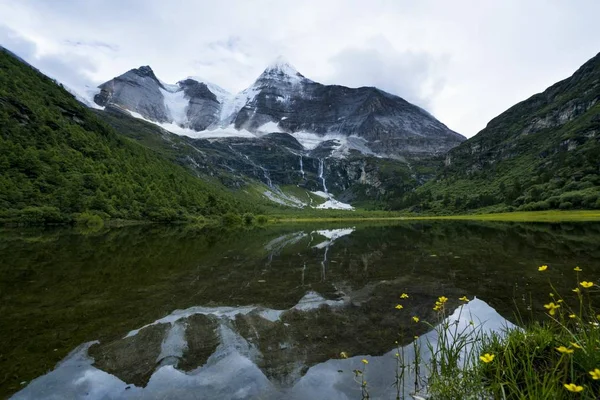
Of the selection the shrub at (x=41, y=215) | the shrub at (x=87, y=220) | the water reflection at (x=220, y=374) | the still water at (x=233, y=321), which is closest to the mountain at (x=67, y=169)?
the shrub at (x=41, y=215)

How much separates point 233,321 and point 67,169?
130460 millimetres

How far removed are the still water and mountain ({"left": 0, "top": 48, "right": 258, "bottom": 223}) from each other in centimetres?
8645

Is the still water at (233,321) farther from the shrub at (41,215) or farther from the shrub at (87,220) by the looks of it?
the shrub at (87,220)

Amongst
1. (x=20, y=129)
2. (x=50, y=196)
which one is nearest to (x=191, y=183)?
(x=20, y=129)

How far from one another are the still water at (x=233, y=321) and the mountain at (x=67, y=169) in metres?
86.4

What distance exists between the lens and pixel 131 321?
10.8 meters

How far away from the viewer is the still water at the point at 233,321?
6.93 meters

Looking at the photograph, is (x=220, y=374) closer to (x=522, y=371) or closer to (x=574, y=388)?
(x=522, y=371)

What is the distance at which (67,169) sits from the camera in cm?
11688

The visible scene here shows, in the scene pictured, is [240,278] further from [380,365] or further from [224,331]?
[380,365]

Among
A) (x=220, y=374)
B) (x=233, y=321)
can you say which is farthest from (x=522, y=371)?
(x=233, y=321)

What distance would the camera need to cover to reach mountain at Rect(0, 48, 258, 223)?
94.2 metres

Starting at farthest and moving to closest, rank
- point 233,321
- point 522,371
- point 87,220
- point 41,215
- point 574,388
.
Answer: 1. point 87,220
2. point 41,215
3. point 233,321
4. point 522,371
5. point 574,388

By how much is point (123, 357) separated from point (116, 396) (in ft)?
5.88
